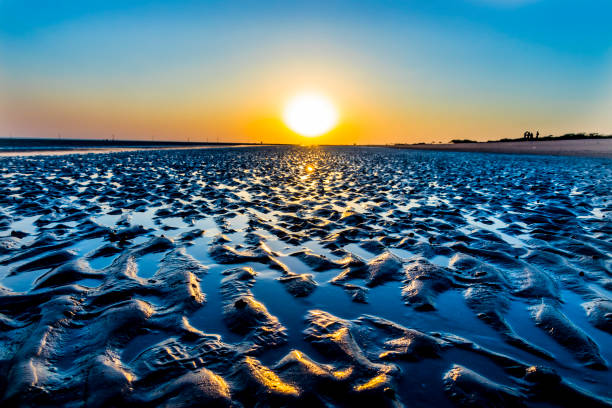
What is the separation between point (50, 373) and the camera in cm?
288

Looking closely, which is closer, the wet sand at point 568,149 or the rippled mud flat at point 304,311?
the rippled mud flat at point 304,311

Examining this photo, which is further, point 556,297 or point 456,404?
point 556,297

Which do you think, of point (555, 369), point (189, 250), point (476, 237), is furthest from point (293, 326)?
point (476, 237)

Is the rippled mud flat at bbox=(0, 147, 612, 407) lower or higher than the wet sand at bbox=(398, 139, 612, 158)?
lower

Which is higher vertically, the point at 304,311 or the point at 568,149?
the point at 568,149

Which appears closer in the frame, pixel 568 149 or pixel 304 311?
pixel 304 311

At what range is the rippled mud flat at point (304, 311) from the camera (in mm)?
2752

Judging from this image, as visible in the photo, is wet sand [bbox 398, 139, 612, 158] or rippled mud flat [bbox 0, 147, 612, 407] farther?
wet sand [bbox 398, 139, 612, 158]

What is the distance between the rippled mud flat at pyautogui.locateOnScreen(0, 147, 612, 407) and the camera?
2.75m

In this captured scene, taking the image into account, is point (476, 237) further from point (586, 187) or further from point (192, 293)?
point (586, 187)

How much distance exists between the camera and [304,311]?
421 centimetres

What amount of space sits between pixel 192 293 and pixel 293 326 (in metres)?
1.72

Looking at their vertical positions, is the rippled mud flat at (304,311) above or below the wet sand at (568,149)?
below

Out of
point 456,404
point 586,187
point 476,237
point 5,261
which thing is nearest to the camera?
point 456,404
